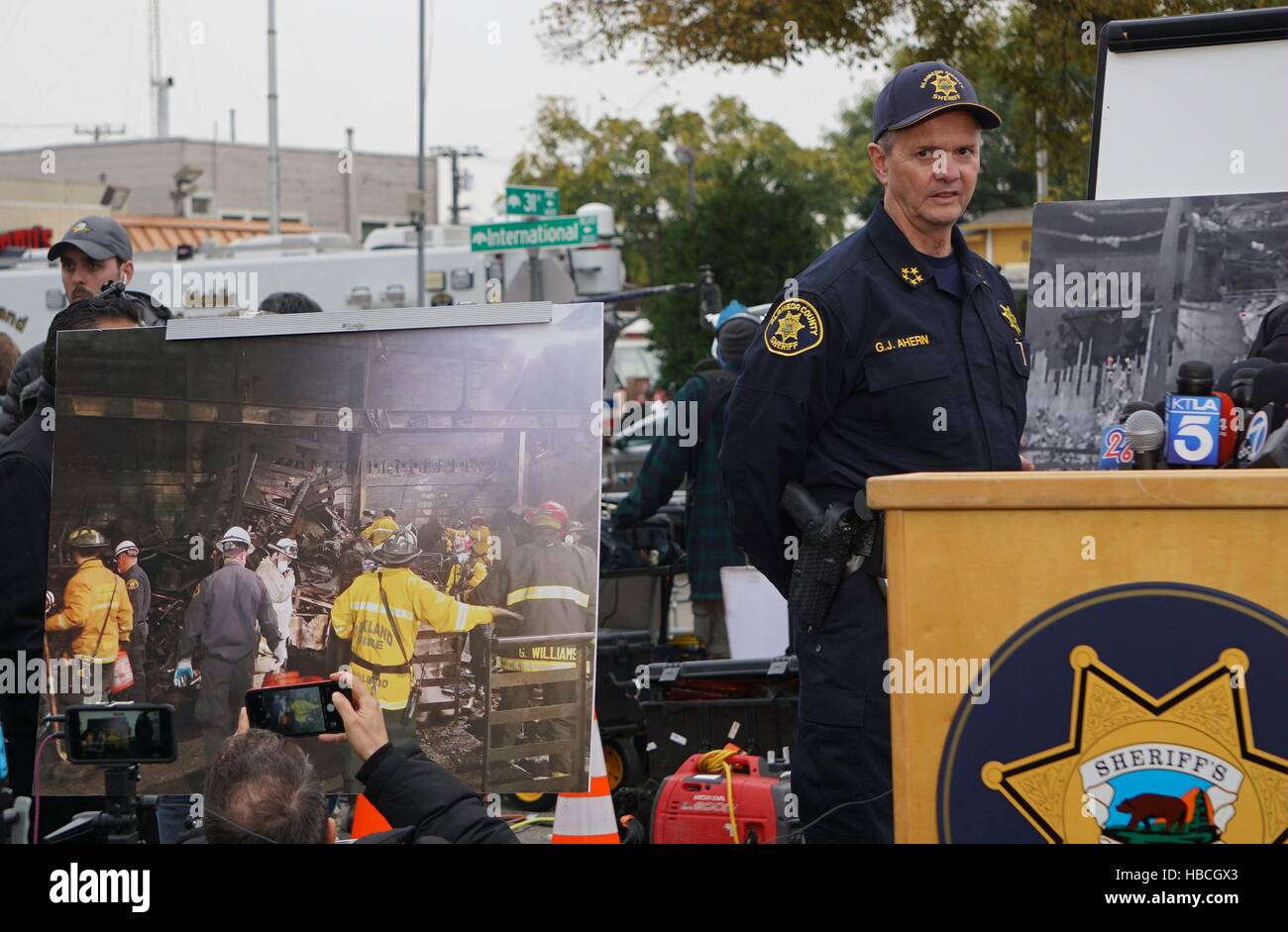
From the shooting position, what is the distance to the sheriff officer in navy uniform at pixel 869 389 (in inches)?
141

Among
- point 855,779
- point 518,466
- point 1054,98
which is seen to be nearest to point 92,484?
point 518,466

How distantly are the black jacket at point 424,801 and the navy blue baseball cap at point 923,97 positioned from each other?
70.8 inches

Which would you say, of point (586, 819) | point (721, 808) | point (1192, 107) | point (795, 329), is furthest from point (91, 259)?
point (1192, 107)

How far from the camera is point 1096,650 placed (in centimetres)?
224

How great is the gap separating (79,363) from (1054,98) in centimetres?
973

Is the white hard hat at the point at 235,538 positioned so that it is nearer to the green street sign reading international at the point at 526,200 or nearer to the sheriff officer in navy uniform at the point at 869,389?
the sheriff officer in navy uniform at the point at 869,389

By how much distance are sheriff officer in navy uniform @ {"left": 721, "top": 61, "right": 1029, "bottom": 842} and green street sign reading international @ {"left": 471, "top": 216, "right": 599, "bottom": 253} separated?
771 cm

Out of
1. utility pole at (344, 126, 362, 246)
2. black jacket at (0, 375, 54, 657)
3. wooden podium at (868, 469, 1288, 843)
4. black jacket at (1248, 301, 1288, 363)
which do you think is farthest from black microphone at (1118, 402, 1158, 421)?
utility pole at (344, 126, 362, 246)

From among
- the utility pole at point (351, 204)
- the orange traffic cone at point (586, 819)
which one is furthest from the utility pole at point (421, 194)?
the utility pole at point (351, 204)

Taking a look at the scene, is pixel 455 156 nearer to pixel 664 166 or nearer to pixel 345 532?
pixel 664 166

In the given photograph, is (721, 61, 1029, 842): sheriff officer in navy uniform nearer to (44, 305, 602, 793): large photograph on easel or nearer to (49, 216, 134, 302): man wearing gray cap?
(44, 305, 602, 793): large photograph on easel

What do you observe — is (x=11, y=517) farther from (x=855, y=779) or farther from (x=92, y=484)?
(x=855, y=779)

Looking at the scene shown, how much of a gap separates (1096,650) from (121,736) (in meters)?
2.09
